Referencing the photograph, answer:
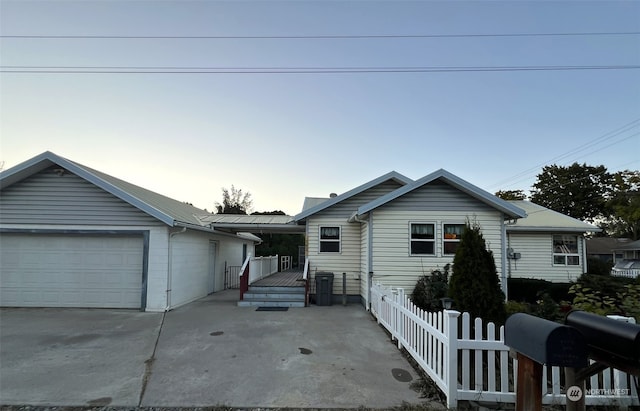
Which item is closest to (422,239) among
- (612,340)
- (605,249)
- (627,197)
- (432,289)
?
(432,289)

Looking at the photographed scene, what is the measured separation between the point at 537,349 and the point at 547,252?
16.0 metres

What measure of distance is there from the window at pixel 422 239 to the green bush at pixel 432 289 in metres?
0.71

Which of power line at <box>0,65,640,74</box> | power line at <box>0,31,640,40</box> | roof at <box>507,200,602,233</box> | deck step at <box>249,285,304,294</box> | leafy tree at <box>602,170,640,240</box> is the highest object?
power line at <box>0,31,640,40</box>

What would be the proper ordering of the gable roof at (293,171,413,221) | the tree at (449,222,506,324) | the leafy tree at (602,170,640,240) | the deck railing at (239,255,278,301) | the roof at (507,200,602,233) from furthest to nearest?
the leafy tree at (602,170,640,240) → the roof at (507,200,602,233) → the gable roof at (293,171,413,221) → the deck railing at (239,255,278,301) → the tree at (449,222,506,324)

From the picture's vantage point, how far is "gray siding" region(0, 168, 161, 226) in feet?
33.6

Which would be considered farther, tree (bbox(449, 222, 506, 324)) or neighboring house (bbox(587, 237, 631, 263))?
neighboring house (bbox(587, 237, 631, 263))

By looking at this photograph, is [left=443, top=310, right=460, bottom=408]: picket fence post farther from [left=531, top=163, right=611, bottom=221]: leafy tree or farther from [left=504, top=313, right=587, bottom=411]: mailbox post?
[left=531, top=163, right=611, bottom=221]: leafy tree

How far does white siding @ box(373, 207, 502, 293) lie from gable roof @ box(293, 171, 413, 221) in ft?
7.11

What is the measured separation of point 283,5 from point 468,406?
36.1 feet

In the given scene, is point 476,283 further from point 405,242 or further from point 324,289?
point 324,289

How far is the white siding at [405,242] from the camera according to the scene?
1023 cm

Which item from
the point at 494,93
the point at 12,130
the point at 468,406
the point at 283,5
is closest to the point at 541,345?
the point at 468,406

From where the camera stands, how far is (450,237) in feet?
34.1

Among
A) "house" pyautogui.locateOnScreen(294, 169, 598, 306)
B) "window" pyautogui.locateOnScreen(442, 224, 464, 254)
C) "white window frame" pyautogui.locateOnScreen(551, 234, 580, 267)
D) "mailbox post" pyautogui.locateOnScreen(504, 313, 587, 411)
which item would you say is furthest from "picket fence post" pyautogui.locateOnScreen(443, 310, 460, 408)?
"white window frame" pyautogui.locateOnScreen(551, 234, 580, 267)
